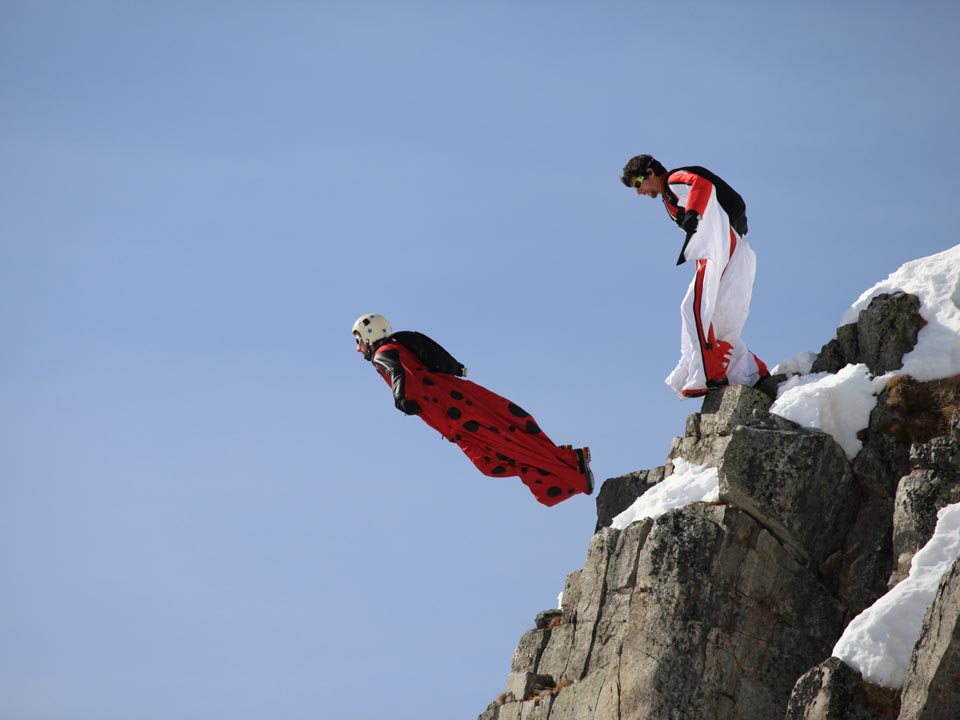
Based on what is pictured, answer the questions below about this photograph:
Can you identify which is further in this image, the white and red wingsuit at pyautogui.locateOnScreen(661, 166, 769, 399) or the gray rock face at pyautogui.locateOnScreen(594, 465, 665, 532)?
the gray rock face at pyautogui.locateOnScreen(594, 465, 665, 532)

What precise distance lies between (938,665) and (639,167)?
8110 mm

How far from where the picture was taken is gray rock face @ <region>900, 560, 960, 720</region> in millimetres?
12461

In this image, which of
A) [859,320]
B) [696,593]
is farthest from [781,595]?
[859,320]

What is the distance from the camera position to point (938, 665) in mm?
12539

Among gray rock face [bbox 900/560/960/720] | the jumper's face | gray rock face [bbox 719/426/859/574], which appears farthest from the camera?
the jumper's face

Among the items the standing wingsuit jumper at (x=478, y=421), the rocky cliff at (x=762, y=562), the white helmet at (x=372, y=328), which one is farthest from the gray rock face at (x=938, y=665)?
the white helmet at (x=372, y=328)

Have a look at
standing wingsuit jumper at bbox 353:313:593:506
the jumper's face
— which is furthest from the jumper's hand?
standing wingsuit jumper at bbox 353:313:593:506

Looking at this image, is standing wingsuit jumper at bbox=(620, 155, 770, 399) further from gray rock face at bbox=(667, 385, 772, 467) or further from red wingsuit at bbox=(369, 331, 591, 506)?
red wingsuit at bbox=(369, 331, 591, 506)

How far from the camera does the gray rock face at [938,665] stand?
12461 millimetres

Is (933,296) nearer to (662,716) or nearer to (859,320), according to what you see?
(859,320)

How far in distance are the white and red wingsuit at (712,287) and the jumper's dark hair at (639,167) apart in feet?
0.56

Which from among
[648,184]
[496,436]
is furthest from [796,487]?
[648,184]

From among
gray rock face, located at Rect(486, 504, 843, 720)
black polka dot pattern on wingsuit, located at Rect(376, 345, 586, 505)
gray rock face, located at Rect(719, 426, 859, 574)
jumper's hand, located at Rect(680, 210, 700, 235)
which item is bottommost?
gray rock face, located at Rect(486, 504, 843, 720)

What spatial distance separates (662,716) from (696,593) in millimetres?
1350
